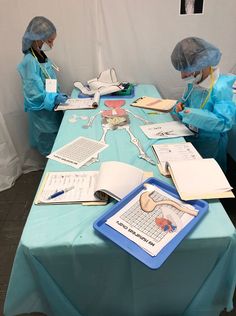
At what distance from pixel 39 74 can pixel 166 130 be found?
1.10 meters

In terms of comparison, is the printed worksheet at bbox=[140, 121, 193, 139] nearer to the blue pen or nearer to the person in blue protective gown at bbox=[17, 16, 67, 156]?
the blue pen

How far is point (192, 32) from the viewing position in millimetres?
2238

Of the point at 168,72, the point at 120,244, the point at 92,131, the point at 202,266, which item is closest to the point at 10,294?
the point at 120,244

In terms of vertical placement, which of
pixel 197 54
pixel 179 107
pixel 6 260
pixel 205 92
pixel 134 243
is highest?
pixel 197 54

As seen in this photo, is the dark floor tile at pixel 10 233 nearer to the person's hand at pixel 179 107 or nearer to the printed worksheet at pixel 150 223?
the printed worksheet at pixel 150 223

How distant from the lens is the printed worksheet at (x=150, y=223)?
825mm

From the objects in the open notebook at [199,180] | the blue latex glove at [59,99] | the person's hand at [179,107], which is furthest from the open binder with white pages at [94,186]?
the blue latex glove at [59,99]

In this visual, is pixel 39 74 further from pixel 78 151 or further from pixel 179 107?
pixel 179 107

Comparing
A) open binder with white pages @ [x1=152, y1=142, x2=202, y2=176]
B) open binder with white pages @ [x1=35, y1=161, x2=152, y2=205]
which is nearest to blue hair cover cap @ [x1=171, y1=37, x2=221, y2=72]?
open binder with white pages @ [x1=152, y1=142, x2=202, y2=176]

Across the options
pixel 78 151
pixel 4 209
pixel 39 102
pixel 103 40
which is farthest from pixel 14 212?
pixel 103 40

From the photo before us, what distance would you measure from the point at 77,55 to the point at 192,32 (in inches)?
39.6

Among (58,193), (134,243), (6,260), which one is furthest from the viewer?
(6,260)

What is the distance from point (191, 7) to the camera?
213 centimetres

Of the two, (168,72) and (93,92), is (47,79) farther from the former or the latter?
(168,72)
